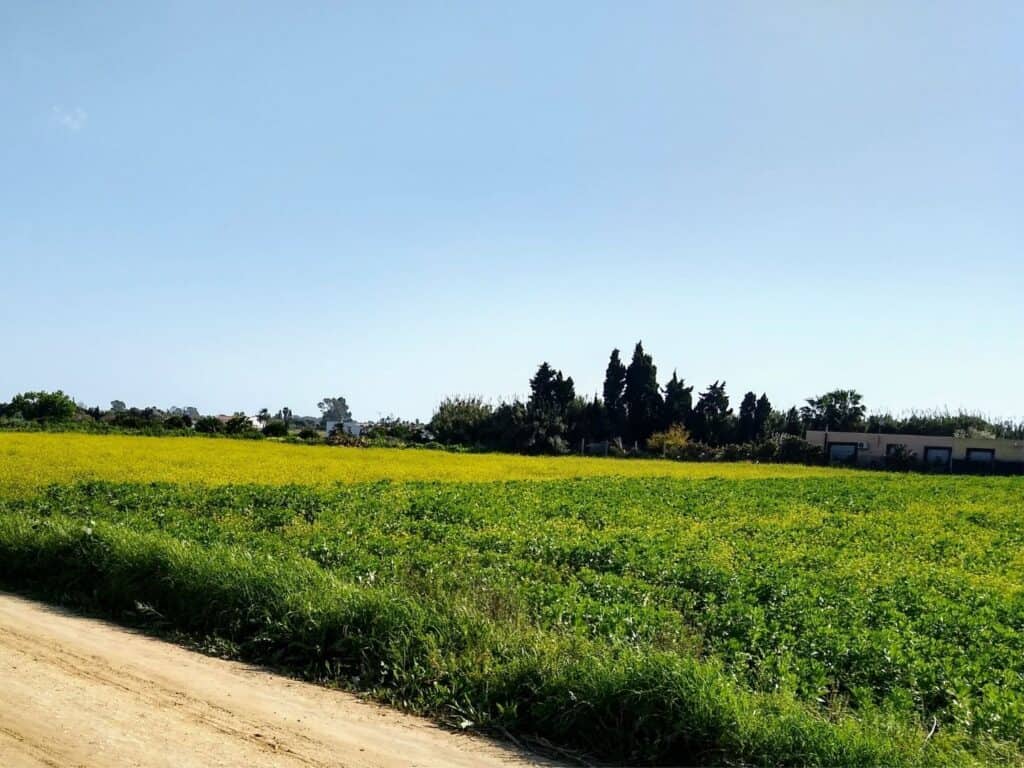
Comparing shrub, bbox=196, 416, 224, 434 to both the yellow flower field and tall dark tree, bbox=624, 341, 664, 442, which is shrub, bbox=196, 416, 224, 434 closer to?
the yellow flower field

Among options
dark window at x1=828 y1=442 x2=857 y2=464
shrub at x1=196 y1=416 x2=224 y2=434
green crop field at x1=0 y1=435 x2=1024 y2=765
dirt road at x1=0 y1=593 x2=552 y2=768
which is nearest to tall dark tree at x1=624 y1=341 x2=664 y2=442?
dark window at x1=828 y1=442 x2=857 y2=464

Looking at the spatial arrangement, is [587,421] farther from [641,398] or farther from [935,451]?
[935,451]

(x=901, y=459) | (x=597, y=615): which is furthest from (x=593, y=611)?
(x=901, y=459)

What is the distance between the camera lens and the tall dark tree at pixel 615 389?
83.3m

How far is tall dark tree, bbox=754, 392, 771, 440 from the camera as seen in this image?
85.2 metres

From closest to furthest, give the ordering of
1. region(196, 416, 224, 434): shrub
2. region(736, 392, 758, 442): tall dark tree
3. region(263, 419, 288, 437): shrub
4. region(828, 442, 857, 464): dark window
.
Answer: region(196, 416, 224, 434): shrub
region(263, 419, 288, 437): shrub
region(828, 442, 857, 464): dark window
region(736, 392, 758, 442): tall dark tree

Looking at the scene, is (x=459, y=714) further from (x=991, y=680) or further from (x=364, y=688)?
(x=991, y=680)

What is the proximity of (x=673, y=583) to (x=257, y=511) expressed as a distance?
9.67 m

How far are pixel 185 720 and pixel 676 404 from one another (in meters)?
79.8

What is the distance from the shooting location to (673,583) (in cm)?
1088

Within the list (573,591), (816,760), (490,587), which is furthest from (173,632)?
(816,760)

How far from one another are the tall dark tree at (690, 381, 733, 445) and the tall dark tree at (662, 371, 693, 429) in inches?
45.2

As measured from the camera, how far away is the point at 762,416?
86188 millimetres

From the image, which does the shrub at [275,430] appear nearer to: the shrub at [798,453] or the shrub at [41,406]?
the shrub at [41,406]
